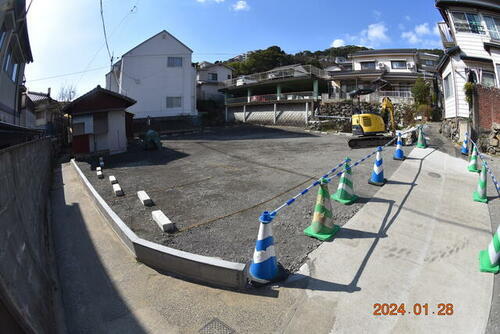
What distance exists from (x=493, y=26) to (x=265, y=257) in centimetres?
1885

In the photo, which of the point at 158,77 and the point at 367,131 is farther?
the point at 158,77

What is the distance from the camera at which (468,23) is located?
13.4 meters

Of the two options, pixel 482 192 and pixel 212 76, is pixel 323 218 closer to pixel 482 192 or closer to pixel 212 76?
pixel 482 192

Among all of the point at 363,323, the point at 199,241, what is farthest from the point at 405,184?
the point at 199,241

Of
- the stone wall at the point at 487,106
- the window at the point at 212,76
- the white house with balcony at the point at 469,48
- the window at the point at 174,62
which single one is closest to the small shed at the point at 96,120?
the window at the point at 174,62

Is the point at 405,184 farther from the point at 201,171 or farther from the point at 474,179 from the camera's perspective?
the point at 201,171

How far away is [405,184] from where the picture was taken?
620cm

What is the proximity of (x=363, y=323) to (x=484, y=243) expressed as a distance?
2.86 m

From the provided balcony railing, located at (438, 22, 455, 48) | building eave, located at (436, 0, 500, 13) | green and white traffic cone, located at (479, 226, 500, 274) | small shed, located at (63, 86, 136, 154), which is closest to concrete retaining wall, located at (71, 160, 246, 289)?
green and white traffic cone, located at (479, 226, 500, 274)

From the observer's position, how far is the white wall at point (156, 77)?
2450cm

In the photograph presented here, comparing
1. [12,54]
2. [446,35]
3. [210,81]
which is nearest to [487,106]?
[446,35]

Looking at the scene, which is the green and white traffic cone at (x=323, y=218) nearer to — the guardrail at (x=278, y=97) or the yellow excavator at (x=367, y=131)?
the yellow excavator at (x=367, y=131)

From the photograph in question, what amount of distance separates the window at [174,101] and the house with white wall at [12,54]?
525 inches

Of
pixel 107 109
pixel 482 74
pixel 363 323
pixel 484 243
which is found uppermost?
pixel 482 74
